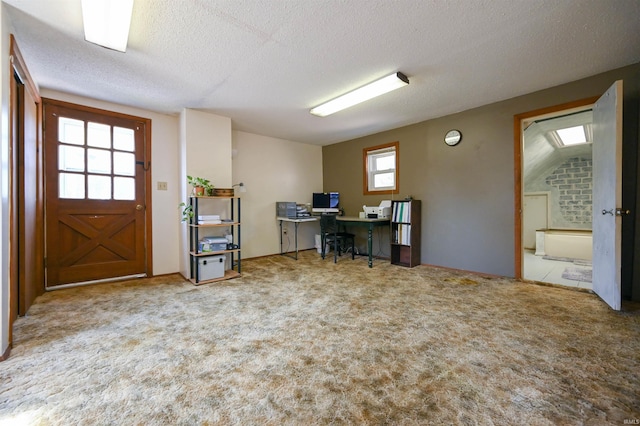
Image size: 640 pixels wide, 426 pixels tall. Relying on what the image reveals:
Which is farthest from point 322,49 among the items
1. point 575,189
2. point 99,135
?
point 575,189

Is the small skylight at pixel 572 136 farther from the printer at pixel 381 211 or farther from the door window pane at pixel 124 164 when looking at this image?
the door window pane at pixel 124 164

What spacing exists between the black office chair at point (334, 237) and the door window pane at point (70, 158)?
3636 millimetres

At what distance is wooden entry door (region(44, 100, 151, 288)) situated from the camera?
10.0 ft

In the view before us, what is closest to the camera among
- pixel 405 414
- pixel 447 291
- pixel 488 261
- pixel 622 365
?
pixel 405 414

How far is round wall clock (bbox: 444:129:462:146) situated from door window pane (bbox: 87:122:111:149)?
4.95 metres

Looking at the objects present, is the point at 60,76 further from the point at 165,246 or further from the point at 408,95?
the point at 408,95

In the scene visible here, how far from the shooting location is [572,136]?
487 centimetres

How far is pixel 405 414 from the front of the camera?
1.19 meters

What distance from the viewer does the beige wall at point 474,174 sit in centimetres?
291

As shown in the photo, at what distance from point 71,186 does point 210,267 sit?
200 cm

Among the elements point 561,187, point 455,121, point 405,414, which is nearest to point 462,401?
point 405,414

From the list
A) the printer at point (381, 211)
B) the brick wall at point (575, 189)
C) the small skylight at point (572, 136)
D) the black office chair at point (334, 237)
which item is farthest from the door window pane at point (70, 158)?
the brick wall at point (575, 189)

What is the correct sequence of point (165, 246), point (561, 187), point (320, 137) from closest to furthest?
point (165, 246) < point (320, 137) < point (561, 187)

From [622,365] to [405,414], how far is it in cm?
152
